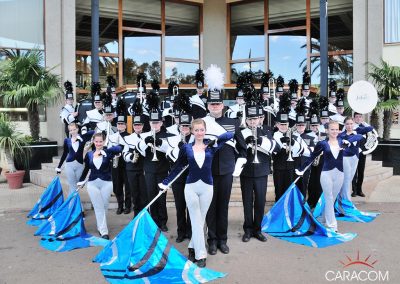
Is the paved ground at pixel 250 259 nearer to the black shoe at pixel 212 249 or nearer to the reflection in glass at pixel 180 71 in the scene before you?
the black shoe at pixel 212 249

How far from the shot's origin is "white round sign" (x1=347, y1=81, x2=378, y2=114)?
27.6 ft

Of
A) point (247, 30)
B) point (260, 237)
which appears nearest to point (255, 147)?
point (260, 237)

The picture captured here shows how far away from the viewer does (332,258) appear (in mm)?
5016

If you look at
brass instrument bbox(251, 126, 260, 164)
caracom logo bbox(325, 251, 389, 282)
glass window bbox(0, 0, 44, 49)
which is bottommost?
caracom logo bbox(325, 251, 389, 282)

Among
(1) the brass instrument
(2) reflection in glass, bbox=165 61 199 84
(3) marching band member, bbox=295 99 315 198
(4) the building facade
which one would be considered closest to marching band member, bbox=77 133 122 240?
(1) the brass instrument

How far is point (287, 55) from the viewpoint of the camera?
50.2 ft

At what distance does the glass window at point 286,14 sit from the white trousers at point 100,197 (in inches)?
453

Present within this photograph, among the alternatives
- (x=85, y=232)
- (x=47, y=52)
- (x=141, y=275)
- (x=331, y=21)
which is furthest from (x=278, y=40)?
(x=141, y=275)

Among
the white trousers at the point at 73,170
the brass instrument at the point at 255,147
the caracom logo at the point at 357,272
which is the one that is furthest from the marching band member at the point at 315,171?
the white trousers at the point at 73,170

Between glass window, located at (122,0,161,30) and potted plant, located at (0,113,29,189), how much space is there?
650 centimetres

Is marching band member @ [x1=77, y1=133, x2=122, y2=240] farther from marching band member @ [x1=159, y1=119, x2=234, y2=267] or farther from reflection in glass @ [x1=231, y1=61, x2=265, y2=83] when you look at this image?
reflection in glass @ [x1=231, y1=61, x2=265, y2=83]

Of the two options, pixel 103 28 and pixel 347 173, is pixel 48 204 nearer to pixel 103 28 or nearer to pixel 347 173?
pixel 347 173

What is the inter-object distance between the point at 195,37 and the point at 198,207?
40.2 ft

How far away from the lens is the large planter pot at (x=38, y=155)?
419 inches
